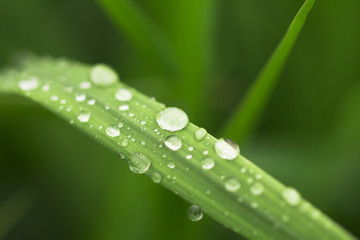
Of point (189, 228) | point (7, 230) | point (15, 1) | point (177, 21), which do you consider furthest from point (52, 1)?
point (189, 228)

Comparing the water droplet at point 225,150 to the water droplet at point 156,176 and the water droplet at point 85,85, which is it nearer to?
the water droplet at point 156,176

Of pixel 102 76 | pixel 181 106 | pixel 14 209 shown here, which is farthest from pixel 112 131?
pixel 14 209

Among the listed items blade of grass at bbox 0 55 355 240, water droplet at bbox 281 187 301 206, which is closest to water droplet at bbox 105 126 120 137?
blade of grass at bbox 0 55 355 240

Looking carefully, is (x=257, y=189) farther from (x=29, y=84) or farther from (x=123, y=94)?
(x=29, y=84)

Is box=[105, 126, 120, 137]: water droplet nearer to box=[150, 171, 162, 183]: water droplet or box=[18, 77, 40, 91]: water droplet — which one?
box=[150, 171, 162, 183]: water droplet

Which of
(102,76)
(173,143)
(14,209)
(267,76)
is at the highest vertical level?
(267,76)

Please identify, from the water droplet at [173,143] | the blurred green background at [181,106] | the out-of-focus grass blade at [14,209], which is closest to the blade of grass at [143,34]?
the blurred green background at [181,106]

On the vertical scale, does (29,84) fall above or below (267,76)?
below

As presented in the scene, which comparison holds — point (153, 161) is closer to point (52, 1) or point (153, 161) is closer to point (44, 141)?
point (44, 141)
